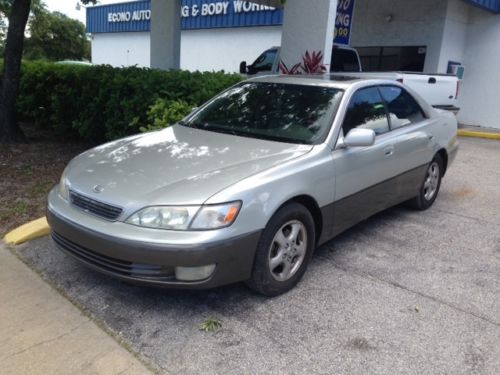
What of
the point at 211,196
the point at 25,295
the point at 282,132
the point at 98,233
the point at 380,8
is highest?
the point at 380,8

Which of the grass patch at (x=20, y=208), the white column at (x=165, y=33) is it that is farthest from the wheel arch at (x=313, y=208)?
the white column at (x=165, y=33)

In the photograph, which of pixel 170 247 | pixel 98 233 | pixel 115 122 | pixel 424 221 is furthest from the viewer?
pixel 115 122

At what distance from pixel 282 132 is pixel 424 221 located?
225cm

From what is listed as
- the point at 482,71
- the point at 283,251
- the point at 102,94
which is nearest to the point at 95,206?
the point at 283,251

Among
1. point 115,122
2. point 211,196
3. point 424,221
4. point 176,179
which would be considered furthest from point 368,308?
point 115,122

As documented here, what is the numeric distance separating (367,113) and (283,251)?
1.71 m

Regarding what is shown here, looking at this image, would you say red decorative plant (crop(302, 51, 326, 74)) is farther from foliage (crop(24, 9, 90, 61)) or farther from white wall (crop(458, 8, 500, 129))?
foliage (crop(24, 9, 90, 61))

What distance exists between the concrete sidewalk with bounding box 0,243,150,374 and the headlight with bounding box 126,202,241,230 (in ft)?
2.53

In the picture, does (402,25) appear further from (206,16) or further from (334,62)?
(206,16)

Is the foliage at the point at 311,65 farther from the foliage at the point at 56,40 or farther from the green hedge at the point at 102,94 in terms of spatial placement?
the foliage at the point at 56,40

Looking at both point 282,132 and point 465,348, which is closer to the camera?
point 465,348

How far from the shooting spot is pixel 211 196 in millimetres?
2984

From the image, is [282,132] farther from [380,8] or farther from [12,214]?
[380,8]

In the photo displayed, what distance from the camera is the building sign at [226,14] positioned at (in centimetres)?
1689
